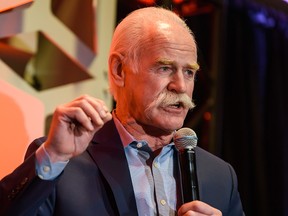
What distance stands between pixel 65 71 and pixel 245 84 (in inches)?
60.5

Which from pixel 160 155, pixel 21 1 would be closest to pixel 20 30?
pixel 21 1

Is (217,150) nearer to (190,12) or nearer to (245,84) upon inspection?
(245,84)

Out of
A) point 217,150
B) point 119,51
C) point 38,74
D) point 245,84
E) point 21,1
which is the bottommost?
point 217,150

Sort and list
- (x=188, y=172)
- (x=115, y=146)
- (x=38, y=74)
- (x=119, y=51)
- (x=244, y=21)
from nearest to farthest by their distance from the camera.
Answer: (x=188, y=172) → (x=115, y=146) → (x=119, y=51) → (x=38, y=74) → (x=244, y=21)

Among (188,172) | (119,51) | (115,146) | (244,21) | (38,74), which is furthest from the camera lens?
(244,21)

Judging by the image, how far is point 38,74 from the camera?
6.30 ft

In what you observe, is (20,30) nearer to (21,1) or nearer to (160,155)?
(21,1)

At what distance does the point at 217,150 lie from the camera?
2.92 meters

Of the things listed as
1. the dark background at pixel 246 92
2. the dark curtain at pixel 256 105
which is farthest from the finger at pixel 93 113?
the dark curtain at pixel 256 105

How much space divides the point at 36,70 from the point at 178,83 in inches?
23.5

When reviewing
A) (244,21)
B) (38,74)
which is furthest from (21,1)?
(244,21)

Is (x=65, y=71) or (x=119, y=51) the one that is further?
(x=65, y=71)

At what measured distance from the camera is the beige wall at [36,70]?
174 centimetres

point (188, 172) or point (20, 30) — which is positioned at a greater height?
point (20, 30)
